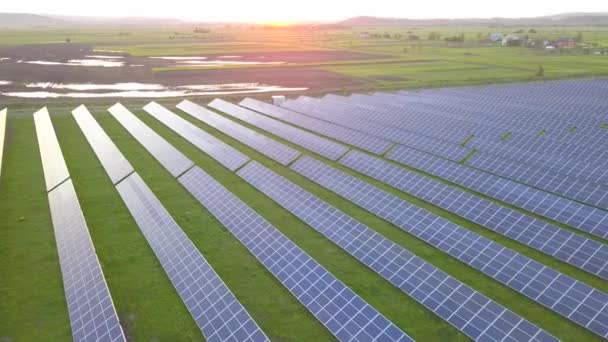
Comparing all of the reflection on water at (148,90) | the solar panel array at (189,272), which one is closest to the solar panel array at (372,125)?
the reflection on water at (148,90)

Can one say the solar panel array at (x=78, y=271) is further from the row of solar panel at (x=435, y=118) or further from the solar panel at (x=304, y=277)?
the row of solar panel at (x=435, y=118)

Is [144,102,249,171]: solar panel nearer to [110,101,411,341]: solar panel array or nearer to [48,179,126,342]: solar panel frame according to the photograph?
[110,101,411,341]: solar panel array

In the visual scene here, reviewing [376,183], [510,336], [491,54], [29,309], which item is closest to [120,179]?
[29,309]

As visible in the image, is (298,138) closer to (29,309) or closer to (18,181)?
(18,181)

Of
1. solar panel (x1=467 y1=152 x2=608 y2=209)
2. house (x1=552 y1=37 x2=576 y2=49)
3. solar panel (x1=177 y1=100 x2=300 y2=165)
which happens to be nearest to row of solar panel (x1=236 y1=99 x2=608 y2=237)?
solar panel (x1=467 y1=152 x2=608 y2=209)

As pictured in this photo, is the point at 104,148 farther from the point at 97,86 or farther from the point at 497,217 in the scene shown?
the point at 97,86

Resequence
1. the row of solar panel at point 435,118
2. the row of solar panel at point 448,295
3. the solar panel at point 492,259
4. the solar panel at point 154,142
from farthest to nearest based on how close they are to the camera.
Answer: the row of solar panel at point 435,118, the solar panel at point 154,142, the solar panel at point 492,259, the row of solar panel at point 448,295
